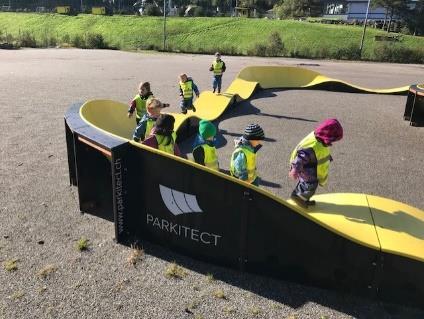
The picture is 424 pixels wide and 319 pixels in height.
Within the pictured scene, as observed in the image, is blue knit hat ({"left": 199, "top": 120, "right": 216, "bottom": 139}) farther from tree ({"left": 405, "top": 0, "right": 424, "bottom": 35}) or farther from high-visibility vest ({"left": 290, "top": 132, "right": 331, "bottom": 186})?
tree ({"left": 405, "top": 0, "right": 424, "bottom": 35})

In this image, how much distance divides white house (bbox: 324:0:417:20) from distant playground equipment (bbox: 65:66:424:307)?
84.8 meters

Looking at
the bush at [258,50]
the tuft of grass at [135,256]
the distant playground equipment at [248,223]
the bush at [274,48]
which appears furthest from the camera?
the bush at [274,48]

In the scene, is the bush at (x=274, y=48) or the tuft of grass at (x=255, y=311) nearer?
the tuft of grass at (x=255, y=311)

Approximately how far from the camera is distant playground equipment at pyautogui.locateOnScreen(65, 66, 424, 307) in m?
4.77

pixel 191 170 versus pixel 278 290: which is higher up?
pixel 191 170

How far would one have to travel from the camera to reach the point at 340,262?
15.9 feet

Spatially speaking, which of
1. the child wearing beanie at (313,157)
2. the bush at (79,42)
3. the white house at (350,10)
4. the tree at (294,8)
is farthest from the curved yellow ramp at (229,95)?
the white house at (350,10)

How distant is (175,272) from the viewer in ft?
17.2

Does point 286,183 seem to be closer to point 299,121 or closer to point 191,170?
point 191,170

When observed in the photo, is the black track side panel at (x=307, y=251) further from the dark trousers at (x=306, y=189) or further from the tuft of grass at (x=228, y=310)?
the dark trousers at (x=306, y=189)

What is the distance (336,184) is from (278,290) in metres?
4.06

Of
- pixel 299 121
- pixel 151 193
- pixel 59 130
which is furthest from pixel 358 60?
pixel 151 193

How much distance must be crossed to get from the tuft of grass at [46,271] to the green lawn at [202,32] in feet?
141

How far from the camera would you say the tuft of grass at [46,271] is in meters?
5.07
